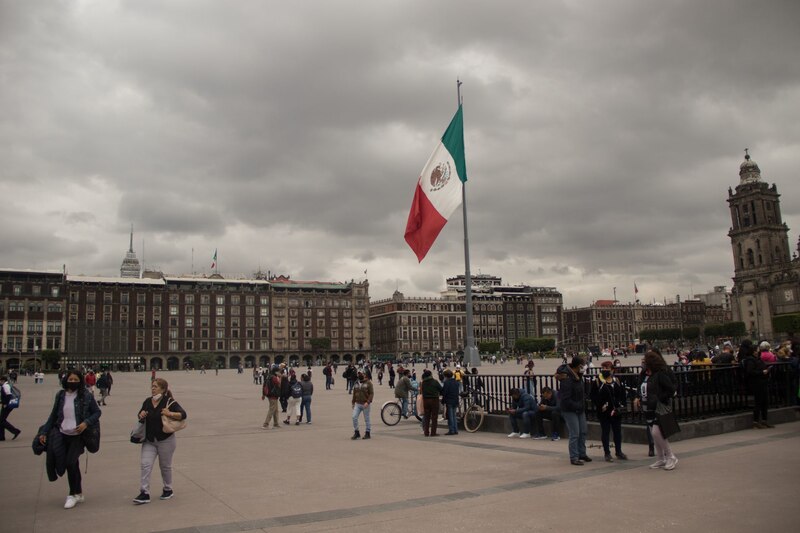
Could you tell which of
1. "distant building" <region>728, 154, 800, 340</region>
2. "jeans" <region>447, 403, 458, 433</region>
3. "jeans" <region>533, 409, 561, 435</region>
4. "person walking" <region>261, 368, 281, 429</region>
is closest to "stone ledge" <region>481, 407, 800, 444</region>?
"jeans" <region>533, 409, 561, 435</region>

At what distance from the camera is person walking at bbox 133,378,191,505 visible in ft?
27.9

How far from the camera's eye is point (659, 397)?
378 inches

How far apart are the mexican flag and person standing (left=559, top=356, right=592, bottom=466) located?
708cm

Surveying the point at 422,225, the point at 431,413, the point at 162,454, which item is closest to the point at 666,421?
the point at 431,413

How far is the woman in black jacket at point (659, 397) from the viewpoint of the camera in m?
9.41

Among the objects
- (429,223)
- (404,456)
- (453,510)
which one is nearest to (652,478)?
(453,510)

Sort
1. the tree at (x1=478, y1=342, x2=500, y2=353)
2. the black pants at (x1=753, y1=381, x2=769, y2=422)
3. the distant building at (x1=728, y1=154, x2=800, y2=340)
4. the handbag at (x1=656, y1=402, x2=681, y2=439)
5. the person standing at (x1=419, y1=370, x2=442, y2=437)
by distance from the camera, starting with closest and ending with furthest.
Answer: the handbag at (x1=656, y1=402, x2=681, y2=439), the black pants at (x1=753, y1=381, x2=769, y2=422), the person standing at (x1=419, y1=370, x2=442, y2=437), the distant building at (x1=728, y1=154, x2=800, y2=340), the tree at (x1=478, y1=342, x2=500, y2=353)

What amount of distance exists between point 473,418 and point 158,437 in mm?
9090

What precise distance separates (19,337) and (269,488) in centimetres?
12207

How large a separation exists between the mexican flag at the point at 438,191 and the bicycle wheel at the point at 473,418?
13.9ft

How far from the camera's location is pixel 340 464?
1126 centimetres

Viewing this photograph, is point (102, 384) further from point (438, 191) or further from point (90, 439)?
point (90, 439)

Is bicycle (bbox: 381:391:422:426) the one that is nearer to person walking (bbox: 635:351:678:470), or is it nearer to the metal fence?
the metal fence

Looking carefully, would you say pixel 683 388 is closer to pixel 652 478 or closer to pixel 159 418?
→ pixel 652 478
